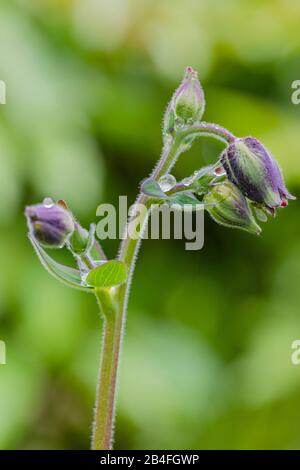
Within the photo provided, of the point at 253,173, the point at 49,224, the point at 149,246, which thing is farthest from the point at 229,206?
the point at 149,246

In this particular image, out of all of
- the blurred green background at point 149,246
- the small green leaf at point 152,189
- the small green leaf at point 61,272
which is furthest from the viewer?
the blurred green background at point 149,246

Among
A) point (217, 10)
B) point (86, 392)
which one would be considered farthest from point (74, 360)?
point (217, 10)

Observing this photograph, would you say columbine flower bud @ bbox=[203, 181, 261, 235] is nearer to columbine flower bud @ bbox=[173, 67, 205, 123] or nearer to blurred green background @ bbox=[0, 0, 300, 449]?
columbine flower bud @ bbox=[173, 67, 205, 123]

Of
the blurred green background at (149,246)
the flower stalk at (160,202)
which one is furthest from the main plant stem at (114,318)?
the blurred green background at (149,246)

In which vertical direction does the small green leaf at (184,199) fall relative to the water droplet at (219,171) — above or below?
below

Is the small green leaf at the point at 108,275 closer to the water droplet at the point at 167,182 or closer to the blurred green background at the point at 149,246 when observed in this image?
the water droplet at the point at 167,182
